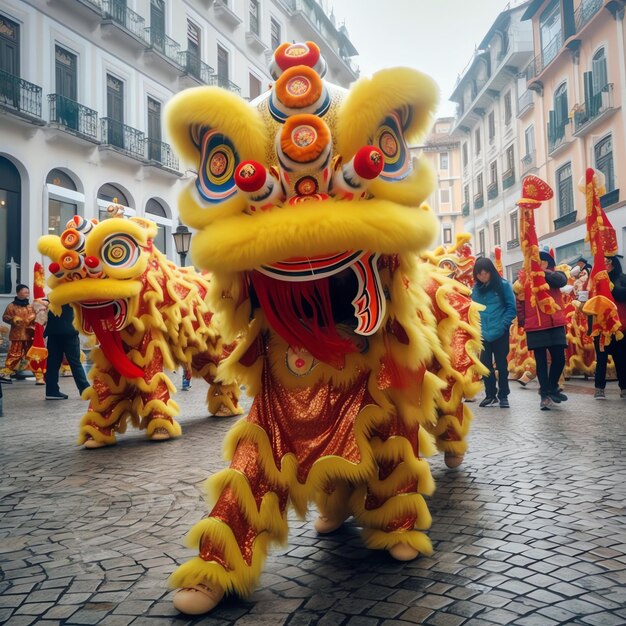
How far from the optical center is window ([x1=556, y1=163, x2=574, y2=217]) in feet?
71.9

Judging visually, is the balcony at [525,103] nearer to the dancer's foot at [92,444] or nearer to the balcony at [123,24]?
the balcony at [123,24]

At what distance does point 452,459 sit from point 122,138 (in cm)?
1686

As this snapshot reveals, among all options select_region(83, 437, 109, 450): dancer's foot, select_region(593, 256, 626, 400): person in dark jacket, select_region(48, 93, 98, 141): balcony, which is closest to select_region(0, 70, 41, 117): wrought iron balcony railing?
select_region(48, 93, 98, 141): balcony

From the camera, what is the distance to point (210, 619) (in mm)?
2002

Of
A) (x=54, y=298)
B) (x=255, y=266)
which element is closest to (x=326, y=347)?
(x=255, y=266)

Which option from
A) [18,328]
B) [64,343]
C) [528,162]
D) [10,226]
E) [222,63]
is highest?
[222,63]

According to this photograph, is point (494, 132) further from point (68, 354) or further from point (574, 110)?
point (68, 354)

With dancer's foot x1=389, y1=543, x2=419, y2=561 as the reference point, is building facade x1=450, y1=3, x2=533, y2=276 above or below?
above

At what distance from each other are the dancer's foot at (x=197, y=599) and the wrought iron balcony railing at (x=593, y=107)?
19.4 meters

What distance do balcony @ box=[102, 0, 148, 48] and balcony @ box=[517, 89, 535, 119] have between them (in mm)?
14945

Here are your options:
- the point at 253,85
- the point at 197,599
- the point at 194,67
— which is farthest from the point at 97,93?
the point at 197,599

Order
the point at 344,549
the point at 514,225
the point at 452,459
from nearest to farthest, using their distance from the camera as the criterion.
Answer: the point at 344,549 < the point at 452,459 < the point at 514,225

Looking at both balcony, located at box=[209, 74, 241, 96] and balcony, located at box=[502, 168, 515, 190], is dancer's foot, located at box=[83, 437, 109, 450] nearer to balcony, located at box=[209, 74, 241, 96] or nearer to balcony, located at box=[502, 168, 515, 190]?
balcony, located at box=[209, 74, 241, 96]

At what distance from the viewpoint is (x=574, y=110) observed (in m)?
20.0
